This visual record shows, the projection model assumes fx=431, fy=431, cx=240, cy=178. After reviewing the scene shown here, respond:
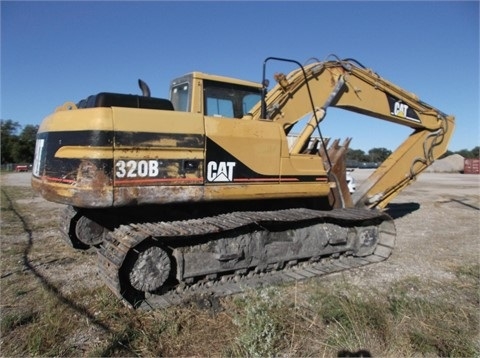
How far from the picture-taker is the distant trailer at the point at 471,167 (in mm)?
47812

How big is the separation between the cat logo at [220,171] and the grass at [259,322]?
1467mm

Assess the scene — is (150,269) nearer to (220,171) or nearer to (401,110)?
(220,171)

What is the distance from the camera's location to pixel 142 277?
488 centimetres

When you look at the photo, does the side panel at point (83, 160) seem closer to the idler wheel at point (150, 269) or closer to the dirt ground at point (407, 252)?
the idler wheel at point (150, 269)

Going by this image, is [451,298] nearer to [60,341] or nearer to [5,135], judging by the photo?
[60,341]

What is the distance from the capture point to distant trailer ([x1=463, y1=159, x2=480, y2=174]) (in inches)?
1882

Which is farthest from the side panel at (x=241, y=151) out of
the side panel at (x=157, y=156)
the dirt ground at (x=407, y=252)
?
the dirt ground at (x=407, y=252)

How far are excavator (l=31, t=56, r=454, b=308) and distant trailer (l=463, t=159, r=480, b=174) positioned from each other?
152 feet

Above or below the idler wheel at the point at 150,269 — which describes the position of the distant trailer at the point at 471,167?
above

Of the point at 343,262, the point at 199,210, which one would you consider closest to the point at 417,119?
the point at 343,262

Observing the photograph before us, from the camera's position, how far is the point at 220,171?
5.48 m

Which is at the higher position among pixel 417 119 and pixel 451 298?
pixel 417 119

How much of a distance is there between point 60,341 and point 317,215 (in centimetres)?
378

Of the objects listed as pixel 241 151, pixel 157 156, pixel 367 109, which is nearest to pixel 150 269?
pixel 157 156
